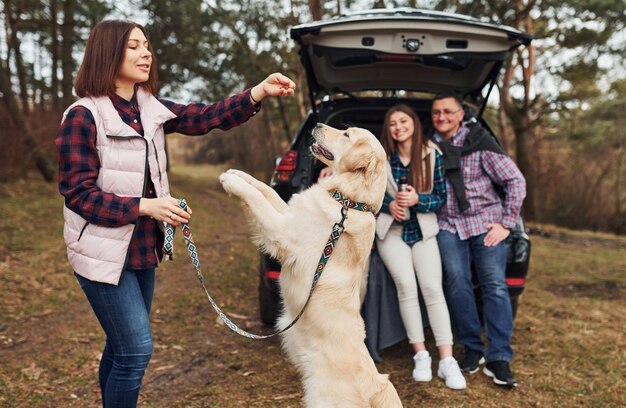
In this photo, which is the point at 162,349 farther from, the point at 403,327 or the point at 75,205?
the point at 75,205

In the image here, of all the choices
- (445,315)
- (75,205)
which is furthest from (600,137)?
(75,205)

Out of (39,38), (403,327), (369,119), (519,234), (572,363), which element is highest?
(39,38)

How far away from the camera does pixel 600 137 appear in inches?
547

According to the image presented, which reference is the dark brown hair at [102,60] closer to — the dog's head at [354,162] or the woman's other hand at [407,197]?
the dog's head at [354,162]

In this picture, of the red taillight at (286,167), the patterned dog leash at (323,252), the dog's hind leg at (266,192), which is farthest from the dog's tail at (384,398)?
the red taillight at (286,167)

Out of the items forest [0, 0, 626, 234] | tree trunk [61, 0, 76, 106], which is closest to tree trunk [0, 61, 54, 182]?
forest [0, 0, 626, 234]

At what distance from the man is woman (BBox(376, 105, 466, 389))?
0.35ft

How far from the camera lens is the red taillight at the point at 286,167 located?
154 inches

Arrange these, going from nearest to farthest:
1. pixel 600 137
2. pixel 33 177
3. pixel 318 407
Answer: pixel 318 407
pixel 33 177
pixel 600 137

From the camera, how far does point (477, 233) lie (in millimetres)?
3508

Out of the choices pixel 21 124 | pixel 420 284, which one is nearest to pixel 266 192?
pixel 420 284

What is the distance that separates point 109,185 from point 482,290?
2.61 meters

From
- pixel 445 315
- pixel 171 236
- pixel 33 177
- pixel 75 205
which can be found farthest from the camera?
pixel 33 177

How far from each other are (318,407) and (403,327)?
1.43m
